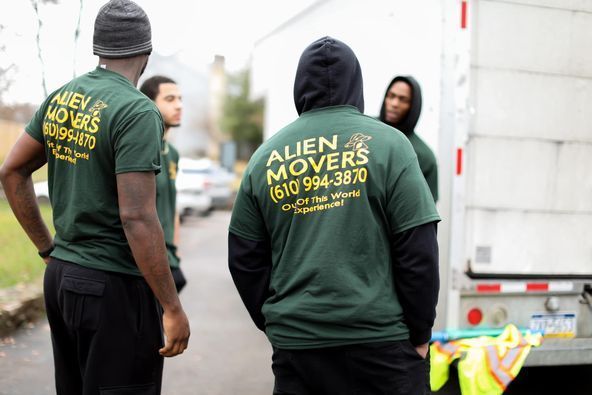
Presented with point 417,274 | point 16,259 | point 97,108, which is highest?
A: point 97,108

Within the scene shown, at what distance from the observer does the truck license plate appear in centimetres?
429

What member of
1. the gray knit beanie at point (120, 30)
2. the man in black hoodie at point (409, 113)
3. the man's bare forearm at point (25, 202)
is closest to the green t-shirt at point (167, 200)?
the man's bare forearm at point (25, 202)

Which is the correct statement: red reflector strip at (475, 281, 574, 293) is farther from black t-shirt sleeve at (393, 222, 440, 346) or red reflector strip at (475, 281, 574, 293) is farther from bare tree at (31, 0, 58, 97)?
bare tree at (31, 0, 58, 97)

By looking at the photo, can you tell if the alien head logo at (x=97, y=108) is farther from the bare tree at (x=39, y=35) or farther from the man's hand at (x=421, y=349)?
the bare tree at (x=39, y=35)

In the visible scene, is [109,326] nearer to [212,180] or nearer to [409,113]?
[409,113]

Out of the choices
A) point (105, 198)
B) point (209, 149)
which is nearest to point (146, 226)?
point (105, 198)

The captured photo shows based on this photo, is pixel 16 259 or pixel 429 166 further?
pixel 16 259

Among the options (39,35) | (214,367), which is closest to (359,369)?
(214,367)

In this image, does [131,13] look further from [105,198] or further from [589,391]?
[589,391]

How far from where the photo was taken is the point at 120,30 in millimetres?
2531

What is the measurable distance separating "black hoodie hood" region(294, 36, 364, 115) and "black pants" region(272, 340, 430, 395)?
0.88 meters

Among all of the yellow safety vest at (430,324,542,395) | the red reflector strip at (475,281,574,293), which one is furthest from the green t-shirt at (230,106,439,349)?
the red reflector strip at (475,281,574,293)

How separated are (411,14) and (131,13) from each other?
2.55m

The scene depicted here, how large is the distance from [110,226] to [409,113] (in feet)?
8.54
